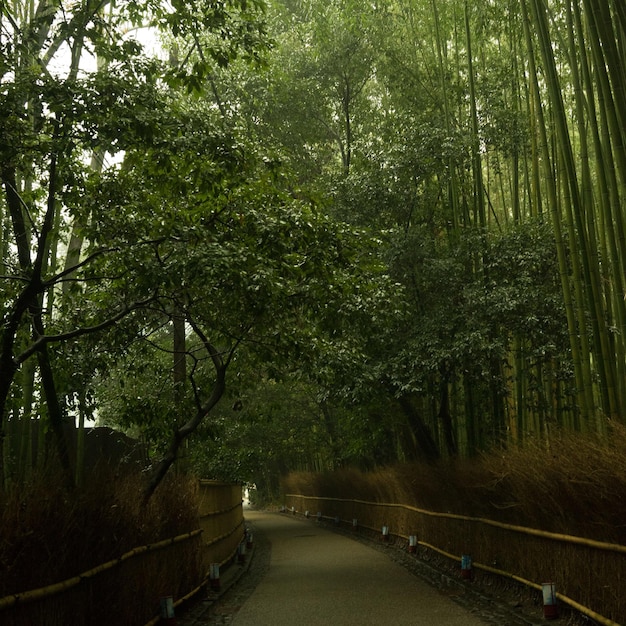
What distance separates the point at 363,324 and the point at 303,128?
25.8 feet

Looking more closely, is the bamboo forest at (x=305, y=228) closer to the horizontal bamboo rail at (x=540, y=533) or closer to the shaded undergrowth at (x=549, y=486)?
the shaded undergrowth at (x=549, y=486)

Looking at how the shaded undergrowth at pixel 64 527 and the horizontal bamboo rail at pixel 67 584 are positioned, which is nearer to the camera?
the horizontal bamboo rail at pixel 67 584

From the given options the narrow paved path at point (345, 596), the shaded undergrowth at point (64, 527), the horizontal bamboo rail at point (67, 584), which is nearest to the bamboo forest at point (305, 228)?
the shaded undergrowth at point (64, 527)

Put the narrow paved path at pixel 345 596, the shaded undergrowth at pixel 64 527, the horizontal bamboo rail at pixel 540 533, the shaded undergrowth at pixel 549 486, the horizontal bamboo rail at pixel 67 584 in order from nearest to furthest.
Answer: the horizontal bamboo rail at pixel 67 584
the shaded undergrowth at pixel 64 527
the shaded undergrowth at pixel 549 486
the horizontal bamboo rail at pixel 540 533
the narrow paved path at pixel 345 596

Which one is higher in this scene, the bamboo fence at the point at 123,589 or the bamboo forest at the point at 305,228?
the bamboo forest at the point at 305,228

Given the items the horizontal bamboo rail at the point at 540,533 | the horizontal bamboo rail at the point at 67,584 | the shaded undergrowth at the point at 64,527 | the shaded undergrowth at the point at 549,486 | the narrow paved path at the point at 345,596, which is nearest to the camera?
the horizontal bamboo rail at the point at 67,584

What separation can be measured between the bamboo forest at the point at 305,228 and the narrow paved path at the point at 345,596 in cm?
166

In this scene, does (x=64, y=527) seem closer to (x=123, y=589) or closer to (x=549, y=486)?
(x=123, y=589)

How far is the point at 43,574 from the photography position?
432 centimetres

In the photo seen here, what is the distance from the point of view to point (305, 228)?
7.02 meters

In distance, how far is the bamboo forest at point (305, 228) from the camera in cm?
576

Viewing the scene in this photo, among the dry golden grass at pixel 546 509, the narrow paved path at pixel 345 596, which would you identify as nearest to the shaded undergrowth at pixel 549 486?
the dry golden grass at pixel 546 509

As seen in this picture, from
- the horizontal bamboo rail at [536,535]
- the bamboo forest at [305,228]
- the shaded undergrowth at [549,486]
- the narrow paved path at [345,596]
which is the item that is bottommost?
the narrow paved path at [345,596]

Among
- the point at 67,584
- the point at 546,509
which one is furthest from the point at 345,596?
the point at 67,584
